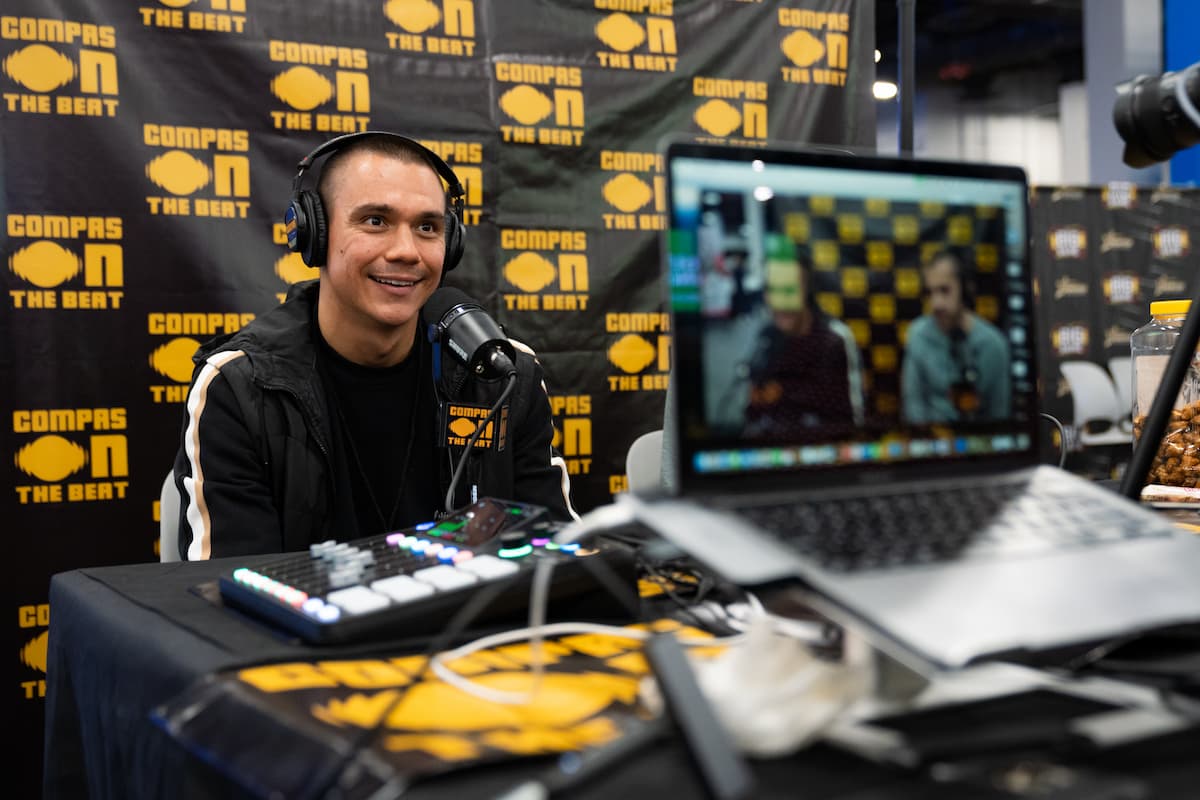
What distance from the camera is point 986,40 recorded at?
7.71 meters

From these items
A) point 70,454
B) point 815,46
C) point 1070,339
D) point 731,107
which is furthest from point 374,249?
point 1070,339

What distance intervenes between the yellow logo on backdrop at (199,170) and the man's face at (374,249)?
30.1 inches

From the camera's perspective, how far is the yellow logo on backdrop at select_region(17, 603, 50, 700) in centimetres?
230

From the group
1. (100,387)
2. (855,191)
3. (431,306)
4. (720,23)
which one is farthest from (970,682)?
(720,23)

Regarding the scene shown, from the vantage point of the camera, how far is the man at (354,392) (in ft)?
5.29

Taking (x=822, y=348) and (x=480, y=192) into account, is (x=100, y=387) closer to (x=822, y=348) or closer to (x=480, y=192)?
(x=480, y=192)

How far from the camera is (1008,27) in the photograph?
24.4 ft

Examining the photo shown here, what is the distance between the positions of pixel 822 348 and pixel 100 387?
2.21 meters

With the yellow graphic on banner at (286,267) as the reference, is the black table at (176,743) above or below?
below

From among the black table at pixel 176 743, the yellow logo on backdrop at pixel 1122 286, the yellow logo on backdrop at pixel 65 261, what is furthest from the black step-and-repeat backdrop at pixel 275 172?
the yellow logo on backdrop at pixel 1122 286

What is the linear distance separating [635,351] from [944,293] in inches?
88.2

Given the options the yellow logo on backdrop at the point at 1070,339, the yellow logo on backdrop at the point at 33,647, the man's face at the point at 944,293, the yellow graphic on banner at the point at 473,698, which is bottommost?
the yellow logo on backdrop at the point at 33,647

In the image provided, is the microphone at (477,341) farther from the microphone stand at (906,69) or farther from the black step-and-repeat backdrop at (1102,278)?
the black step-and-repeat backdrop at (1102,278)

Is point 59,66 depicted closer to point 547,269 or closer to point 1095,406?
point 547,269
